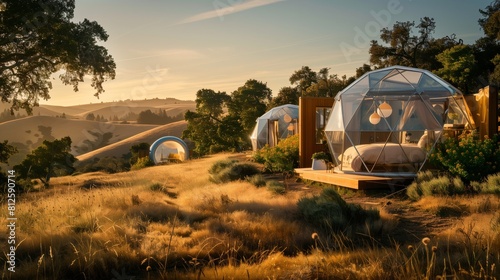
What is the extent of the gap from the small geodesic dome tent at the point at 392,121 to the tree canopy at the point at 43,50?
1195 centimetres

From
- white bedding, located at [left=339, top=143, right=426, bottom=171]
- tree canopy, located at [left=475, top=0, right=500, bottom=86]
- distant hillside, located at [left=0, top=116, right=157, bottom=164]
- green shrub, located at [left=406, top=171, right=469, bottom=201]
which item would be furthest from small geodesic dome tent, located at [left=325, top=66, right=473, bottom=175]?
distant hillside, located at [left=0, top=116, right=157, bottom=164]

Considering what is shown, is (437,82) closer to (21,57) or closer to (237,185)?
(237,185)

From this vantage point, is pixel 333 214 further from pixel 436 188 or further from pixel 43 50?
pixel 43 50

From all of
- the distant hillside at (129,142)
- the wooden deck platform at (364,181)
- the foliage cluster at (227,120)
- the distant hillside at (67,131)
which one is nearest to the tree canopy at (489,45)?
the foliage cluster at (227,120)

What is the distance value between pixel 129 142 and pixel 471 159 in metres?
72.6

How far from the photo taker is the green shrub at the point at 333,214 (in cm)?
851

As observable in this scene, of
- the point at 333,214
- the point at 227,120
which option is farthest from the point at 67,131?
the point at 333,214

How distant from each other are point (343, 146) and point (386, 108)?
185 cm

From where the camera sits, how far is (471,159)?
40.4ft

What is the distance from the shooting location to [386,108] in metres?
14.2

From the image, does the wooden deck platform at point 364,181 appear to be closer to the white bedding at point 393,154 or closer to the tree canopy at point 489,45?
the white bedding at point 393,154

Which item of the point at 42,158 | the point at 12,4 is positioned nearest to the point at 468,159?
the point at 12,4

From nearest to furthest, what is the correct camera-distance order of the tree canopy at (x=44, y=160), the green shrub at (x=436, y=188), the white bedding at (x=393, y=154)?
the green shrub at (x=436, y=188) < the white bedding at (x=393, y=154) < the tree canopy at (x=44, y=160)

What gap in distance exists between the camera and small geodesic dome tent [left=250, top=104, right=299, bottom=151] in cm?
2824
